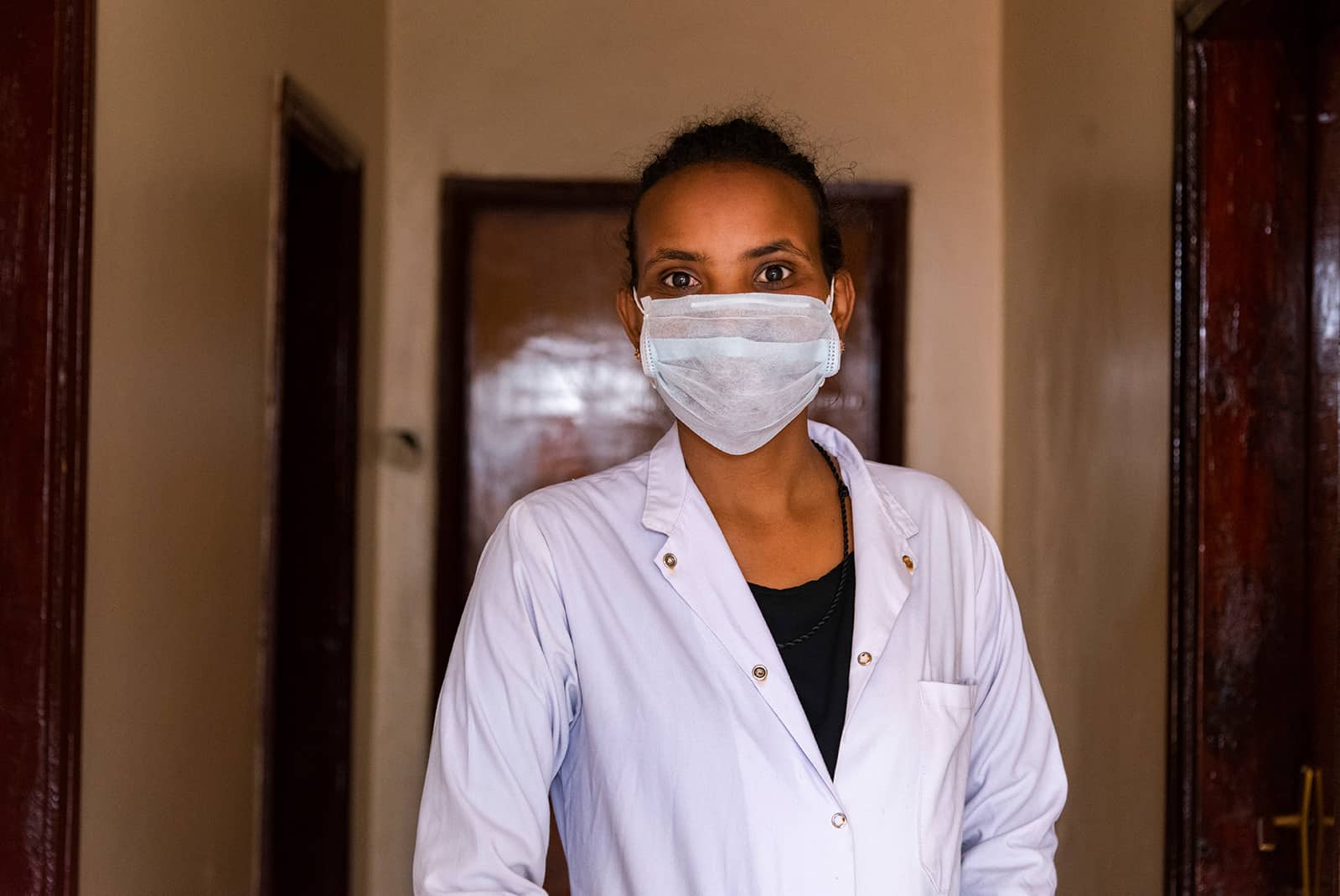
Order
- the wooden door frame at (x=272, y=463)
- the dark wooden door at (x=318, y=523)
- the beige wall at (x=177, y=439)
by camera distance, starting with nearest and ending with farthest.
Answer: the beige wall at (x=177, y=439)
the wooden door frame at (x=272, y=463)
the dark wooden door at (x=318, y=523)

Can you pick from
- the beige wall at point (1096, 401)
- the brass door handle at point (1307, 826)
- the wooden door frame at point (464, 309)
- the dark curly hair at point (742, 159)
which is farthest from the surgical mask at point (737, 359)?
the wooden door frame at point (464, 309)

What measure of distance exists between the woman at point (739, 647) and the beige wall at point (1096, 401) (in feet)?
2.10

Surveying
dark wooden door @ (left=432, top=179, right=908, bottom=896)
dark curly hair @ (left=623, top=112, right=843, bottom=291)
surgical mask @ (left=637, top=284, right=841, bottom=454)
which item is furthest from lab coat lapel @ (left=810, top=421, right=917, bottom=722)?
dark wooden door @ (left=432, top=179, right=908, bottom=896)

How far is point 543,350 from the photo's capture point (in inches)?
126

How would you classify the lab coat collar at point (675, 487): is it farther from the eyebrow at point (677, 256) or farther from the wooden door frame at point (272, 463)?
the wooden door frame at point (272, 463)

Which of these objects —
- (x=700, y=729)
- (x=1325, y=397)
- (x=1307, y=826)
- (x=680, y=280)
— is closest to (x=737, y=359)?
(x=680, y=280)

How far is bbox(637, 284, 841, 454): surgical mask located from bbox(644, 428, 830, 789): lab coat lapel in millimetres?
70

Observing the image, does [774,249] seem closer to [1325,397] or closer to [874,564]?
[874,564]

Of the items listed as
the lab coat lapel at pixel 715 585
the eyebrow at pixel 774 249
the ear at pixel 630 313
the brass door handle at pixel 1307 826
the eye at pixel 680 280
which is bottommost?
the brass door handle at pixel 1307 826

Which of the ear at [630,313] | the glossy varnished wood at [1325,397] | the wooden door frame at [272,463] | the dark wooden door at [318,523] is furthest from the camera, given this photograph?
the dark wooden door at [318,523]

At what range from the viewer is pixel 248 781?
2.31 m

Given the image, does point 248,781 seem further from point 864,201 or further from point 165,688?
point 864,201

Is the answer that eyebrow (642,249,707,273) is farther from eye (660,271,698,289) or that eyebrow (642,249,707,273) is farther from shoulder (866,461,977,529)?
A: shoulder (866,461,977,529)

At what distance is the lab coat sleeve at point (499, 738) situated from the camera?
1.26m
